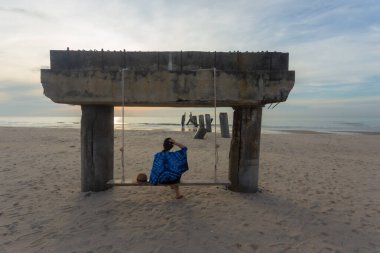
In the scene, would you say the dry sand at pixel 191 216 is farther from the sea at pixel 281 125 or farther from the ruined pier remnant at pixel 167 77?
the sea at pixel 281 125

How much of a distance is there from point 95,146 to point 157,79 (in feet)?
6.66

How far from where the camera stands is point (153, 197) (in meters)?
6.69

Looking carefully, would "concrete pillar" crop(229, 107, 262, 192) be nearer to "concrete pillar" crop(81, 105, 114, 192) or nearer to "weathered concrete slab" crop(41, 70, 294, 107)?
"weathered concrete slab" crop(41, 70, 294, 107)

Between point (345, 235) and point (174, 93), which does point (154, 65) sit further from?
point (345, 235)

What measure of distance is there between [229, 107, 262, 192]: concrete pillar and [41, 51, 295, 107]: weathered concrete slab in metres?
0.73

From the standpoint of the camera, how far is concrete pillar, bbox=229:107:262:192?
6.68m

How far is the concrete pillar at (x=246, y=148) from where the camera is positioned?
21.9ft

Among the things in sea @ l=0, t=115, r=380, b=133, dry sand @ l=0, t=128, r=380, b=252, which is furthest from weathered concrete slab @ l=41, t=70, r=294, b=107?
sea @ l=0, t=115, r=380, b=133

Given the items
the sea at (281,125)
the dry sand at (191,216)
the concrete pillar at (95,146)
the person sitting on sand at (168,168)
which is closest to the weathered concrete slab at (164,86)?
the concrete pillar at (95,146)

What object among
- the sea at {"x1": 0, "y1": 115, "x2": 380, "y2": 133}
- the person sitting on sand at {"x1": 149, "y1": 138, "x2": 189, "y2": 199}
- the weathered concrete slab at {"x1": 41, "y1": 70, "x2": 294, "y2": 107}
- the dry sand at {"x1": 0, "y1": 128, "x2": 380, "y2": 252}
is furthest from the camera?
the sea at {"x1": 0, "y1": 115, "x2": 380, "y2": 133}

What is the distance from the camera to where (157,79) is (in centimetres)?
587

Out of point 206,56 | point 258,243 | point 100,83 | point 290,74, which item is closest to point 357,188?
point 290,74

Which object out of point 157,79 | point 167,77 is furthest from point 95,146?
point 167,77

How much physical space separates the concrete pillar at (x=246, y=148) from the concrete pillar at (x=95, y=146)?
2.67 metres
